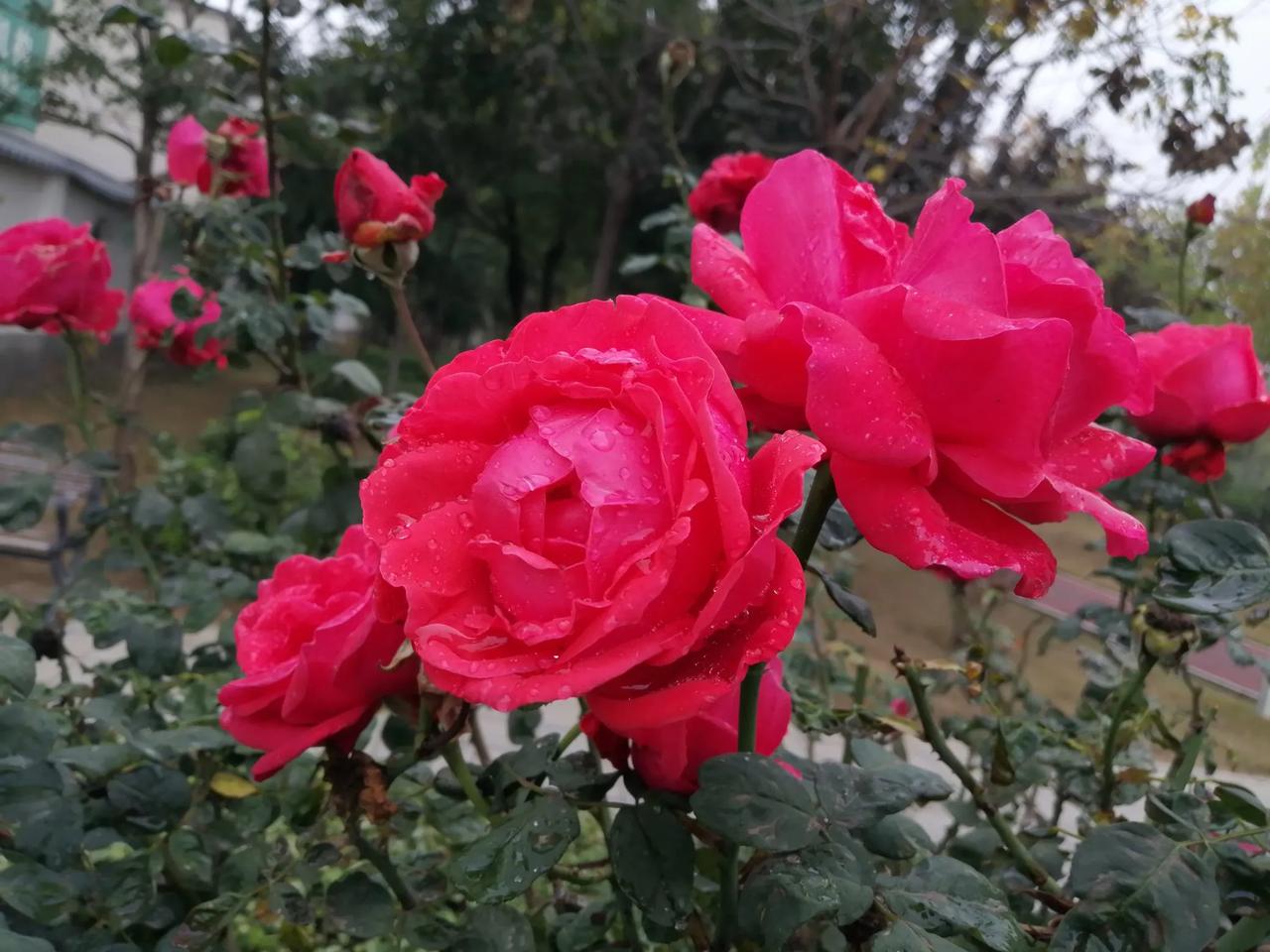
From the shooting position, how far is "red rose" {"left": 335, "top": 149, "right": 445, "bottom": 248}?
0.60m

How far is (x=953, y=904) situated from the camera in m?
0.35

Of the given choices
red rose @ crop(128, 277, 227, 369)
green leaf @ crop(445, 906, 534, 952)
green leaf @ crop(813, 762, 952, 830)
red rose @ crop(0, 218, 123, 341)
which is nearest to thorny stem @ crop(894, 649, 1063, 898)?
green leaf @ crop(813, 762, 952, 830)

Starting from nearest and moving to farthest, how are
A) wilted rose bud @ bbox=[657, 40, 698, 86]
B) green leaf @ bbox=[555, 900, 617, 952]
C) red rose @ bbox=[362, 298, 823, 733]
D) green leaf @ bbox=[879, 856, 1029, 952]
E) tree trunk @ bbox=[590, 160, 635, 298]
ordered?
red rose @ bbox=[362, 298, 823, 733] → green leaf @ bbox=[879, 856, 1029, 952] → green leaf @ bbox=[555, 900, 617, 952] → wilted rose bud @ bbox=[657, 40, 698, 86] → tree trunk @ bbox=[590, 160, 635, 298]

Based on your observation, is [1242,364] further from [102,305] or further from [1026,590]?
[102,305]

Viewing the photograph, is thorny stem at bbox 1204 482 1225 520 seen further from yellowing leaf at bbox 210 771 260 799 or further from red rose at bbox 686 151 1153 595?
yellowing leaf at bbox 210 771 260 799

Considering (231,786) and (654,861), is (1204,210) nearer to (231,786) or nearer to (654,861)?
(654,861)

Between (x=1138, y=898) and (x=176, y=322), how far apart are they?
115cm

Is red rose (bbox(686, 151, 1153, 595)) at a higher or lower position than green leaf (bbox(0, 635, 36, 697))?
higher

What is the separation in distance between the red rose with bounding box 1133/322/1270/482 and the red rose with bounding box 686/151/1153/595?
0.36m

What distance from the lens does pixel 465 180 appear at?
5965 millimetres

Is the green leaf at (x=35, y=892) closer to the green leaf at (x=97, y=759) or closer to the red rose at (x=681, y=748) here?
the green leaf at (x=97, y=759)

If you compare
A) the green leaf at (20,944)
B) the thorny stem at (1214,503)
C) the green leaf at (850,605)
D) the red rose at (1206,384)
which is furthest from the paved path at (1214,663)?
the green leaf at (20,944)

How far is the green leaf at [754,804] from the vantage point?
1.08 ft

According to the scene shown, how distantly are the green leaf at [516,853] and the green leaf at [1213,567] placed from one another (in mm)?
255
